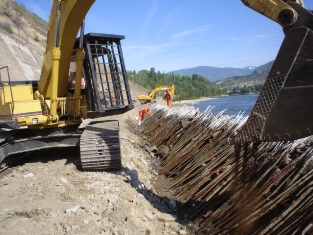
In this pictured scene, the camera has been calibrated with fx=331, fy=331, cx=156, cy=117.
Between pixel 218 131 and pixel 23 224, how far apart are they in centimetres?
482

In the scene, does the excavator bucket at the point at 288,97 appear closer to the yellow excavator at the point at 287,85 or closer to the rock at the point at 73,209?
the yellow excavator at the point at 287,85

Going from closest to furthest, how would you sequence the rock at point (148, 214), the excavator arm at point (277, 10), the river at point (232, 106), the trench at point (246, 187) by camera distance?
the excavator arm at point (277, 10), the trench at point (246, 187), the rock at point (148, 214), the river at point (232, 106)

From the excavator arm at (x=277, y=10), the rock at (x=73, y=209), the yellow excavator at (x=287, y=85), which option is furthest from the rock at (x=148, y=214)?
the excavator arm at (x=277, y=10)

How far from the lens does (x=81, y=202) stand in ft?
17.7

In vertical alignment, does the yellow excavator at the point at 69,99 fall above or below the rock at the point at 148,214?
above

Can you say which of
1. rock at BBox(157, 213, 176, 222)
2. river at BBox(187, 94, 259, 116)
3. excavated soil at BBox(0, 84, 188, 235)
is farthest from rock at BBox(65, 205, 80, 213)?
river at BBox(187, 94, 259, 116)

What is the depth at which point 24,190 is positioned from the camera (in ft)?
19.5

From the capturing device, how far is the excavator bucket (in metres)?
3.30

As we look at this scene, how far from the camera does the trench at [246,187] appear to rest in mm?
4484

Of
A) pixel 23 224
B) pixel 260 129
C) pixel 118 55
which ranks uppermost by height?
pixel 118 55

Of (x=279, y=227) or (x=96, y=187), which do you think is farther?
(x=96, y=187)

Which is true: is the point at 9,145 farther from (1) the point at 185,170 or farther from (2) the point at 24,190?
(1) the point at 185,170

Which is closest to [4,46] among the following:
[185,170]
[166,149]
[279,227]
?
[166,149]

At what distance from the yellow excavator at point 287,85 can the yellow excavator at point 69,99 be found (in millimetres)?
4073
